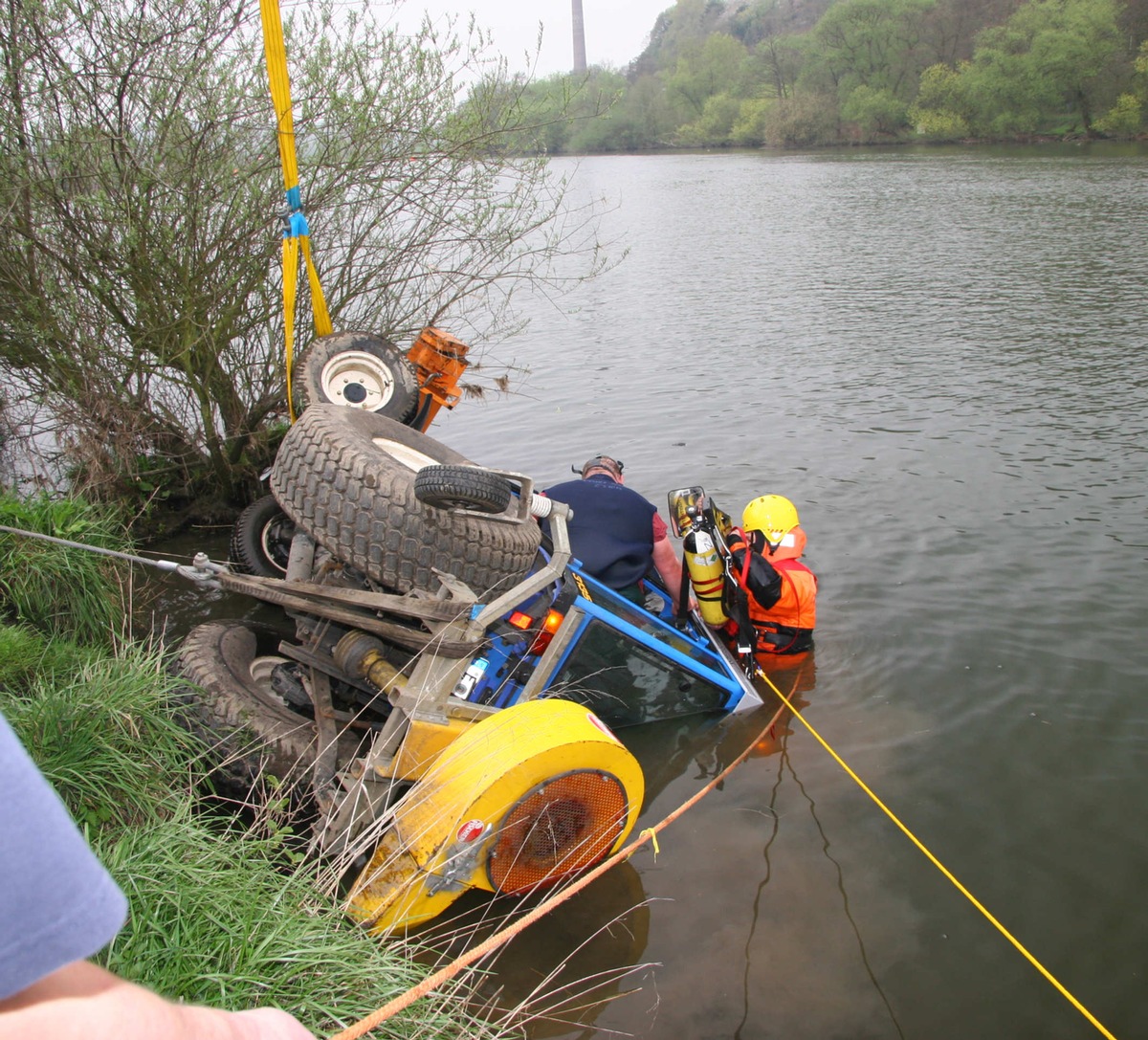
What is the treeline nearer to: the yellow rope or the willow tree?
the willow tree

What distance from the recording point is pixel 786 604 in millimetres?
5906

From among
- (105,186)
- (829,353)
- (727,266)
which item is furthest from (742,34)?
(105,186)

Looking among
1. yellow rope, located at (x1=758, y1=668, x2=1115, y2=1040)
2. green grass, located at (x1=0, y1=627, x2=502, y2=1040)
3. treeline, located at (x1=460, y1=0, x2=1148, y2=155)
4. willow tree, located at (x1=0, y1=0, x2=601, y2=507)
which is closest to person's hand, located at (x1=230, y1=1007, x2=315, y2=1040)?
green grass, located at (x1=0, y1=627, x2=502, y2=1040)

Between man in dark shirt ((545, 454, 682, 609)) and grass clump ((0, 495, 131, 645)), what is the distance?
2.76m

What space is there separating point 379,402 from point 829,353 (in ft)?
30.9

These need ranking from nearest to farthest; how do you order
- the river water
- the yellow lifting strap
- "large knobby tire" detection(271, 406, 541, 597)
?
the river water
"large knobby tire" detection(271, 406, 541, 597)
the yellow lifting strap

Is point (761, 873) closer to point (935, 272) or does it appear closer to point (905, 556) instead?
point (905, 556)

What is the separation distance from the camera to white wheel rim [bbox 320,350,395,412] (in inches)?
250

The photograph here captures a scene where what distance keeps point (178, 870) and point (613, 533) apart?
10.8ft

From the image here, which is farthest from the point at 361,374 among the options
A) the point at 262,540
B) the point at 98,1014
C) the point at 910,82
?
the point at 910,82

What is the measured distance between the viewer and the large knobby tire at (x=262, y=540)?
6234mm

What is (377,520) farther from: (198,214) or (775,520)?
(198,214)

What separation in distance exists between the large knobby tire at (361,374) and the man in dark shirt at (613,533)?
137 centimetres

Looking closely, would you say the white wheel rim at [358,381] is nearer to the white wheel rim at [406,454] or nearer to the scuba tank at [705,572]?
the white wheel rim at [406,454]
